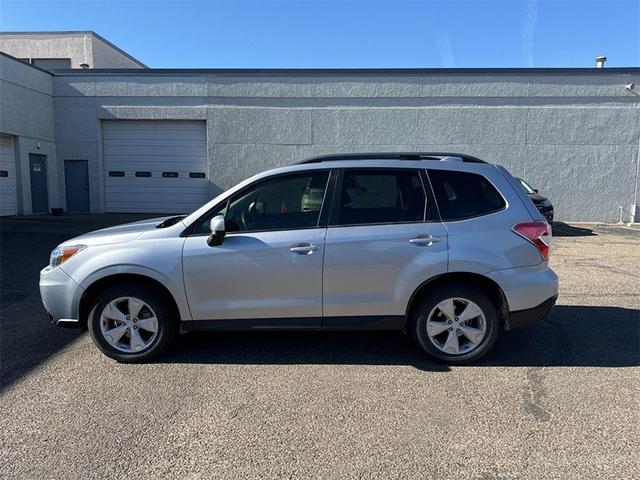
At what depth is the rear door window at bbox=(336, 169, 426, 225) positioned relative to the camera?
170 inches

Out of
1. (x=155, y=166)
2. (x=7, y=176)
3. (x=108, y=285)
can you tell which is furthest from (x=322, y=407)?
(x=7, y=176)

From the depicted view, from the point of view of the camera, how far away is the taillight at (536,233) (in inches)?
167

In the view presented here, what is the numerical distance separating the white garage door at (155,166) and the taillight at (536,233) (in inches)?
590

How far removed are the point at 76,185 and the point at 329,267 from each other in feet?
56.5

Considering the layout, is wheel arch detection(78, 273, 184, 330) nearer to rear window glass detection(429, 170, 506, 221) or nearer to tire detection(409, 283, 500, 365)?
tire detection(409, 283, 500, 365)

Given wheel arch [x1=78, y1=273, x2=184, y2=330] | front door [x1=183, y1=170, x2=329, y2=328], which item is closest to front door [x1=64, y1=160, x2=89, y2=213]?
wheel arch [x1=78, y1=273, x2=184, y2=330]

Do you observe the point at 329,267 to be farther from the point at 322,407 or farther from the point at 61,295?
the point at 61,295

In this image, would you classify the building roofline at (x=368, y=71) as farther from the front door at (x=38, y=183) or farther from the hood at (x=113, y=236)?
the hood at (x=113, y=236)

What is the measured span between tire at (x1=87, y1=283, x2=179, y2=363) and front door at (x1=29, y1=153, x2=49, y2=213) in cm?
1540

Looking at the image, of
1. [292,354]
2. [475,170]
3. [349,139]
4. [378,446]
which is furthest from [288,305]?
[349,139]

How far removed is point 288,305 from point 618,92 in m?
17.0

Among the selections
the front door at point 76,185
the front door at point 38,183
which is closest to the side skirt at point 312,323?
the front door at point 38,183

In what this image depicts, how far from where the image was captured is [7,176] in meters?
16.1

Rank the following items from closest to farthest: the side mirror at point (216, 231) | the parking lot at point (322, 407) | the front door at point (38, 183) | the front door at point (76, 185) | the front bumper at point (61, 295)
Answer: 1. the parking lot at point (322, 407)
2. the side mirror at point (216, 231)
3. the front bumper at point (61, 295)
4. the front door at point (38, 183)
5. the front door at point (76, 185)
